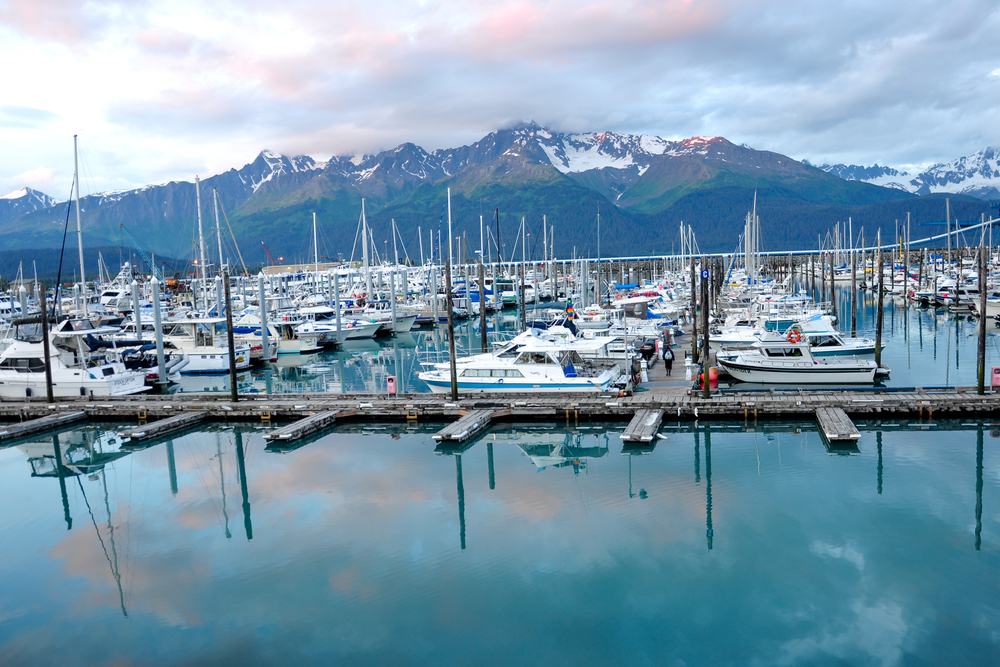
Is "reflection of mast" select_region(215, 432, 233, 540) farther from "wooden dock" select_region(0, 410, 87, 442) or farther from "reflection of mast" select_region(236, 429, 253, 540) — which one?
"wooden dock" select_region(0, 410, 87, 442)

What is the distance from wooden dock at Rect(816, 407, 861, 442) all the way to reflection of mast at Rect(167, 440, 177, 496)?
22.0 meters

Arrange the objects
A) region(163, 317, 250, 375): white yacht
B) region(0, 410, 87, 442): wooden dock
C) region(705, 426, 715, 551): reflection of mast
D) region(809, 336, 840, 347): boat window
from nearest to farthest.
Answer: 1. region(705, 426, 715, 551): reflection of mast
2. region(0, 410, 87, 442): wooden dock
3. region(809, 336, 840, 347): boat window
4. region(163, 317, 250, 375): white yacht

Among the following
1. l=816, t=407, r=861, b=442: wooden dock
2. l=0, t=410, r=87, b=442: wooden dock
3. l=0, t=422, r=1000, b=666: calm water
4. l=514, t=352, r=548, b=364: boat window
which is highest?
l=514, t=352, r=548, b=364: boat window

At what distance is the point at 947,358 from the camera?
43.5 metres

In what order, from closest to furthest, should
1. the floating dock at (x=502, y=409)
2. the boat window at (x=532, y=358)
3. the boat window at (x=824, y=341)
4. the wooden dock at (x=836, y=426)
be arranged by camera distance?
the wooden dock at (x=836, y=426), the floating dock at (x=502, y=409), the boat window at (x=532, y=358), the boat window at (x=824, y=341)

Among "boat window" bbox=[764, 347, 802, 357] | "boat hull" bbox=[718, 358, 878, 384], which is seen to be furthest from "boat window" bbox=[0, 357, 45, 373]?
"boat window" bbox=[764, 347, 802, 357]

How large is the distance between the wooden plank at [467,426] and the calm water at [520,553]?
541 mm

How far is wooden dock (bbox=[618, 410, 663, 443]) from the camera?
2538cm

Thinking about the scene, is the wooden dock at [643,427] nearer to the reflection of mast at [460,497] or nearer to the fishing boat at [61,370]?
the reflection of mast at [460,497]

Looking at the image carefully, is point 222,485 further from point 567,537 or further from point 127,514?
point 567,537

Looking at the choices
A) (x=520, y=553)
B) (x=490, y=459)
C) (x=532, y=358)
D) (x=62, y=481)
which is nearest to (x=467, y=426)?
(x=490, y=459)

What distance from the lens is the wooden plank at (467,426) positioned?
2666 centimetres

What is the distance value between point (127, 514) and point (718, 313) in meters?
47.4

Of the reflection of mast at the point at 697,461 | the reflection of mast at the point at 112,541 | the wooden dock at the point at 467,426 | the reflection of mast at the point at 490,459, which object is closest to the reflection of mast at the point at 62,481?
the reflection of mast at the point at 112,541
